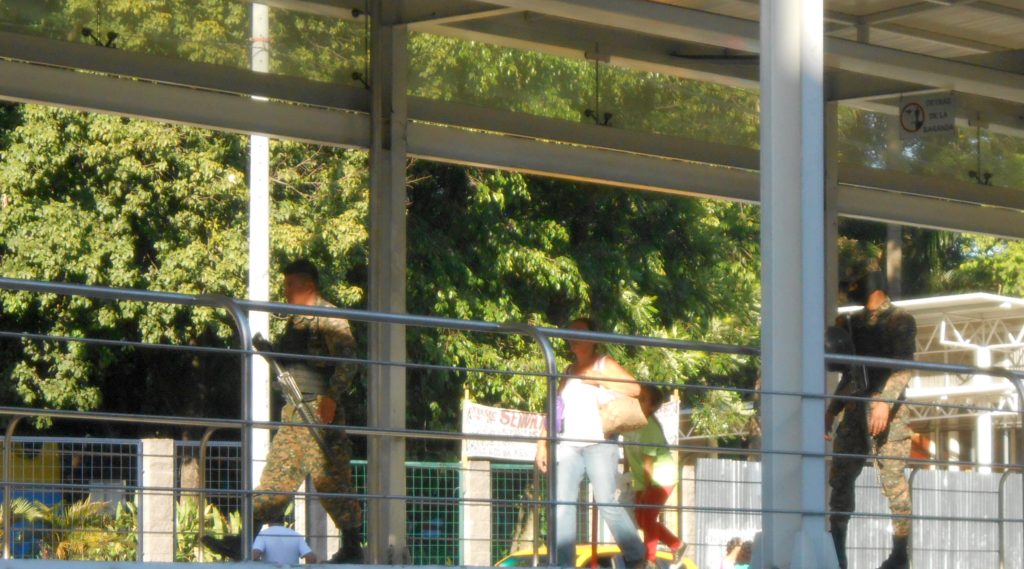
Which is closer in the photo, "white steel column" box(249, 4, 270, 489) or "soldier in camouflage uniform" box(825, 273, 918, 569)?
"soldier in camouflage uniform" box(825, 273, 918, 569)

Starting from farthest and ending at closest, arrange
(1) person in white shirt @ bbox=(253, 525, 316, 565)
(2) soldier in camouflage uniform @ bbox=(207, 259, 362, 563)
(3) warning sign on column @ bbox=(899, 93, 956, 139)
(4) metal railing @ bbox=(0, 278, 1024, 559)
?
(3) warning sign on column @ bbox=(899, 93, 956, 139)
(1) person in white shirt @ bbox=(253, 525, 316, 565)
(2) soldier in camouflage uniform @ bbox=(207, 259, 362, 563)
(4) metal railing @ bbox=(0, 278, 1024, 559)

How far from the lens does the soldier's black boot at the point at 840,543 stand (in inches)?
308

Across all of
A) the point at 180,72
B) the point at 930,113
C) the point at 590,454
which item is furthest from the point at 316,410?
the point at 930,113

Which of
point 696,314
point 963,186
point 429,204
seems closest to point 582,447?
point 963,186

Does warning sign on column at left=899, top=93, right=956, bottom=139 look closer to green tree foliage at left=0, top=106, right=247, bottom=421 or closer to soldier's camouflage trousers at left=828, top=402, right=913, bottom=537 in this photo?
soldier's camouflage trousers at left=828, top=402, right=913, bottom=537

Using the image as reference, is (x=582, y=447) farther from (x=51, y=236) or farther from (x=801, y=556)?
(x=51, y=236)

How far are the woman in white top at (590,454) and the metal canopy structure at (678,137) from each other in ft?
4.00

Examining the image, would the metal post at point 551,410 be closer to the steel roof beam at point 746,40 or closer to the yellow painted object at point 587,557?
the steel roof beam at point 746,40

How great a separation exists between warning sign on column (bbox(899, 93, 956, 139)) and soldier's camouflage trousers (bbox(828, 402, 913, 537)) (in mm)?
2820

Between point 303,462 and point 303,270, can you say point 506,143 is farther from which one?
point 303,462

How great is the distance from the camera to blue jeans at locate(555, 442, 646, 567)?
7.55 metres

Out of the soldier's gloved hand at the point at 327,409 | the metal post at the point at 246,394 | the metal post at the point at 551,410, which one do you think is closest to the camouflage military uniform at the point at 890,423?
the metal post at the point at 551,410

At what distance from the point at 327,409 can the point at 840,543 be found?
2675 mm

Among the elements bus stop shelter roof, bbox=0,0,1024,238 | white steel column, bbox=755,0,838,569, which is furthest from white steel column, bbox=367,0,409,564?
white steel column, bbox=755,0,838,569
